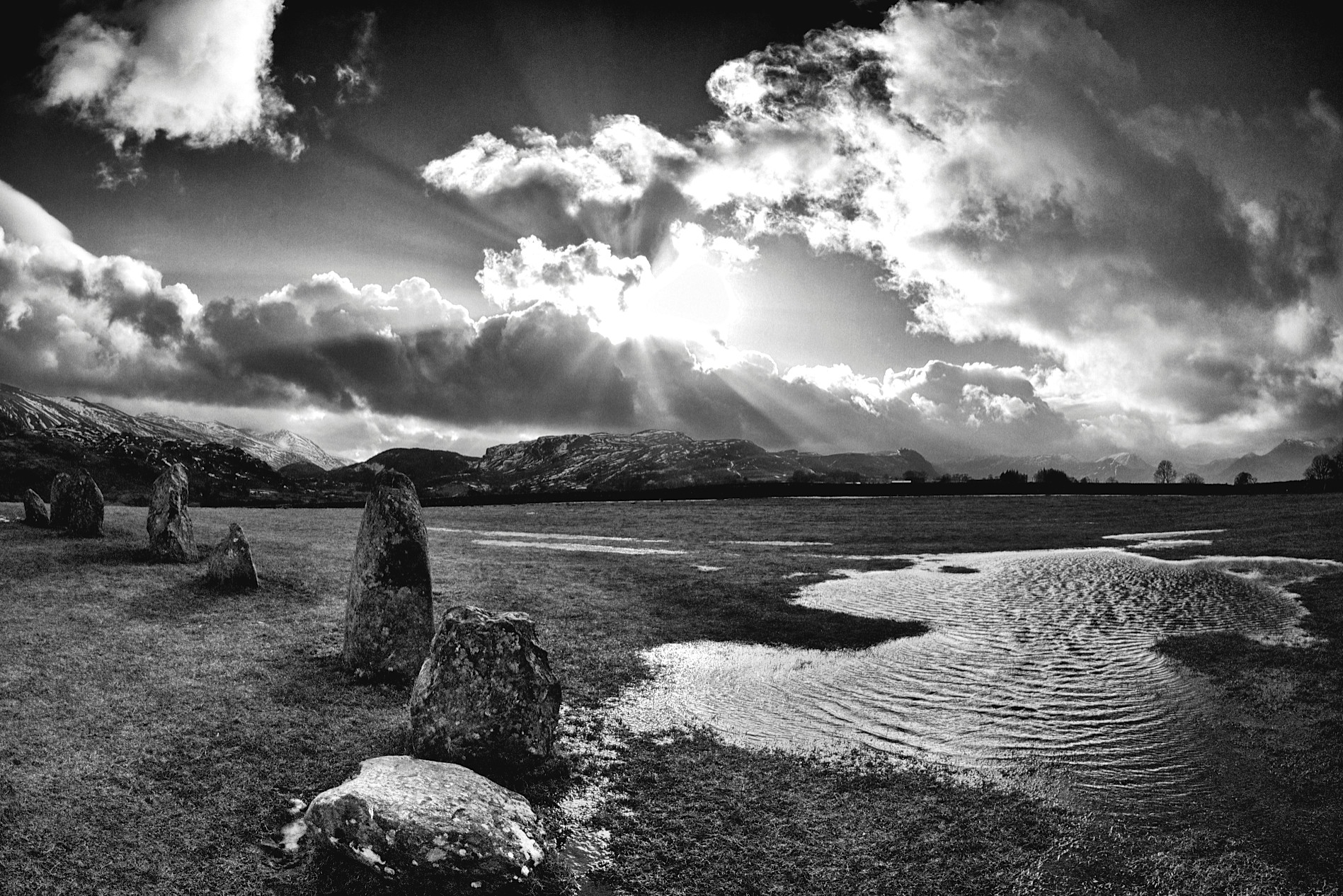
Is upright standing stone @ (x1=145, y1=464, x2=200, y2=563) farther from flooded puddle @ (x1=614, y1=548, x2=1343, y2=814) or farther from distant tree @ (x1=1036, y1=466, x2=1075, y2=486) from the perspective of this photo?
distant tree @ (x1=1036, y1=466, x2=1075, y2=486)

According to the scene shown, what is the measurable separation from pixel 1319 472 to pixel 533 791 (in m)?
130

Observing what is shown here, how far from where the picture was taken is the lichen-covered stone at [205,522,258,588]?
820 inches

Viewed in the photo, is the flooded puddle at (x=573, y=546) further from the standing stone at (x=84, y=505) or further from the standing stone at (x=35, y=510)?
the standing stone at (x=35, y=510)

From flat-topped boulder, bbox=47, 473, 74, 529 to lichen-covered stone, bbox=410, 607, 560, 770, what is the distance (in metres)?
25.6

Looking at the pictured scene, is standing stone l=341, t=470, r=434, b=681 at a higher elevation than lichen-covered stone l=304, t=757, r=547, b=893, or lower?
higher

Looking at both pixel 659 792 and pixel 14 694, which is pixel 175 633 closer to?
pixel 14 694

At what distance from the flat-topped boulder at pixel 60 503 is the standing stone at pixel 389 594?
20.5m

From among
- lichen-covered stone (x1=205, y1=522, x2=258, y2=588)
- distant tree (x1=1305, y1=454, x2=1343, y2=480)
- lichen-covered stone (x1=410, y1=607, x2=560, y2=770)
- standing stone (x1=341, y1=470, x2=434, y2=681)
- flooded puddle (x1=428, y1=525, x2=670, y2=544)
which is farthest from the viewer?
distant tree (x1=1305, y1=454, x2=1343, y2=480)

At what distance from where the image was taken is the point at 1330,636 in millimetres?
19047

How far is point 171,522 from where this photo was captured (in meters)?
23.6

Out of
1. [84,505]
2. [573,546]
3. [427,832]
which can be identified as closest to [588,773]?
[427,832]

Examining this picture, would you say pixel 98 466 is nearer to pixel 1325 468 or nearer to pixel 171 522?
pixel 171 522

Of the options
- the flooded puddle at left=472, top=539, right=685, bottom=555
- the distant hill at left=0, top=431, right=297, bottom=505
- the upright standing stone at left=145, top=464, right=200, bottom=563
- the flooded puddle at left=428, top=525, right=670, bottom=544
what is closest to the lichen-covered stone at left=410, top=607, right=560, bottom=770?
the upright standing stone at left=145, top=464, right=200, bottom=563

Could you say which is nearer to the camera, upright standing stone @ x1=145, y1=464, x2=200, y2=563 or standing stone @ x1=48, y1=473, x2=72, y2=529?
upright standing stone @ x1=145, y1=464, x2=200, y2=563
